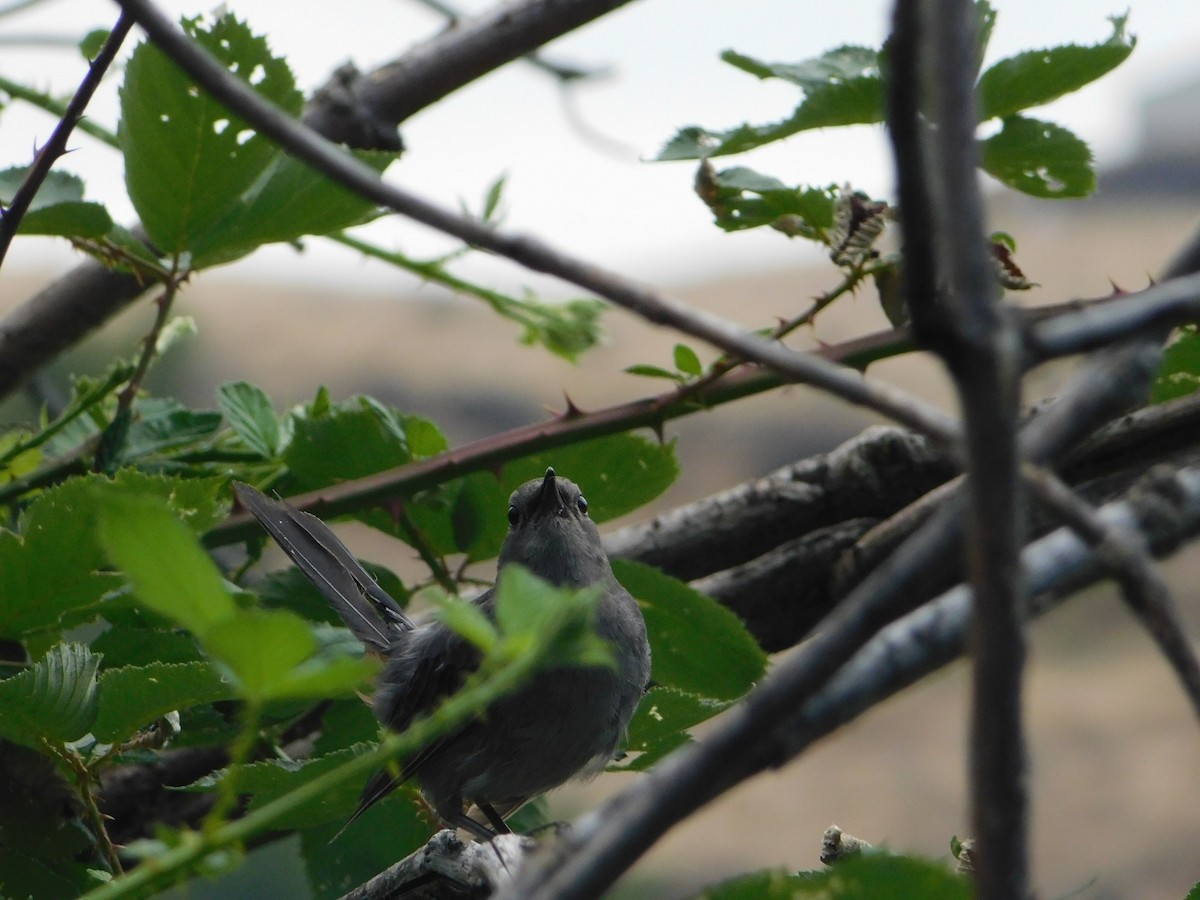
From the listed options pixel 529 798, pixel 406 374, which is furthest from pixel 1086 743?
pixel 529 798

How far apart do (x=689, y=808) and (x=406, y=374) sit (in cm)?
1191

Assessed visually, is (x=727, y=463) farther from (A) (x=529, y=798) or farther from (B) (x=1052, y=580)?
(B) (x=1052, y=580)

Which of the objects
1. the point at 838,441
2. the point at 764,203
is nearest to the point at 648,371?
the point at 764,203

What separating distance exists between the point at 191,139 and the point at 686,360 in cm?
45

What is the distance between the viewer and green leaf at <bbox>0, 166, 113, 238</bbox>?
995mm

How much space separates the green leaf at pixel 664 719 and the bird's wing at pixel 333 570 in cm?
35

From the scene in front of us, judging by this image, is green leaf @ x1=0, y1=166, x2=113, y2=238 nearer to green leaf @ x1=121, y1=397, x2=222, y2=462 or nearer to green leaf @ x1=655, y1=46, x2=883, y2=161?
green leaf @ x1=121, y1=397, x2=222, y2=462

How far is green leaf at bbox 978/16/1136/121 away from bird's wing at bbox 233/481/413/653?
72 cm

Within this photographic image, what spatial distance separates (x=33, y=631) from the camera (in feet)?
2.91

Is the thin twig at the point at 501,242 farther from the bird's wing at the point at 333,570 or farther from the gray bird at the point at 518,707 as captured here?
the gray bird at the point at 518,707

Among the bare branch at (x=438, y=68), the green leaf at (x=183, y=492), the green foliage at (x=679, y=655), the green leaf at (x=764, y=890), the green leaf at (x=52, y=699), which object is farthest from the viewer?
the bare branch at (x=438, y=68)

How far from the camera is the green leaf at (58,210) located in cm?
99

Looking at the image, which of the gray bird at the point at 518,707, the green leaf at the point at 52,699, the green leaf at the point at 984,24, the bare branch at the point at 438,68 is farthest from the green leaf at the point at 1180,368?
the green leaf at the point at 52,699

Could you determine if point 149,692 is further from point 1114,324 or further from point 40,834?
point 1114,324
